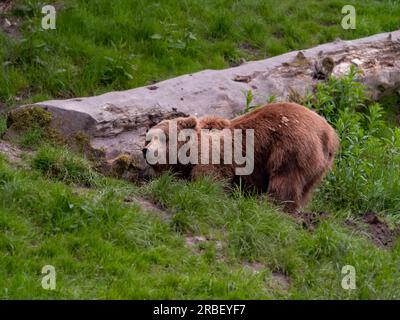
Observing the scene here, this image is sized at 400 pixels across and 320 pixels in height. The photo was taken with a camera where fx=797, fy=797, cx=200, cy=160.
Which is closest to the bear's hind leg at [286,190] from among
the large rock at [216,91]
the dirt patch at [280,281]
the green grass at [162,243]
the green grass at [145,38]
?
the green grass at [162,243]

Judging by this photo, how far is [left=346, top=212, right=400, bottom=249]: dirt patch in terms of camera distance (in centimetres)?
805

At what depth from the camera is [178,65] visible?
11.9m

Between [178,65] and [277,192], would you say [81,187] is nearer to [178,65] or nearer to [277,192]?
[277,192]

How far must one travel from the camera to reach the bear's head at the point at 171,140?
8.48m

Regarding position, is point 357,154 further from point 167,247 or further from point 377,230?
point 167,247

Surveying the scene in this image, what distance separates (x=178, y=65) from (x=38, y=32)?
2.10m

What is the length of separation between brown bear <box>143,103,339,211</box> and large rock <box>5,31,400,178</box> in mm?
526

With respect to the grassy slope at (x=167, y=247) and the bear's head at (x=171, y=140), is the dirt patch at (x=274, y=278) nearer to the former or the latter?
the grassy slope at (x=167, y=247)

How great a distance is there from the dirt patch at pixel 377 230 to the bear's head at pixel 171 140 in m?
1.89

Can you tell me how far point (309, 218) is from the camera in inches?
316

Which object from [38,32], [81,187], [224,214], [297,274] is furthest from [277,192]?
[38,32]

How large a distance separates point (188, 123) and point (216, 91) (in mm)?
1420

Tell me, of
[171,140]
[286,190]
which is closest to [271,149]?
[286,190]
